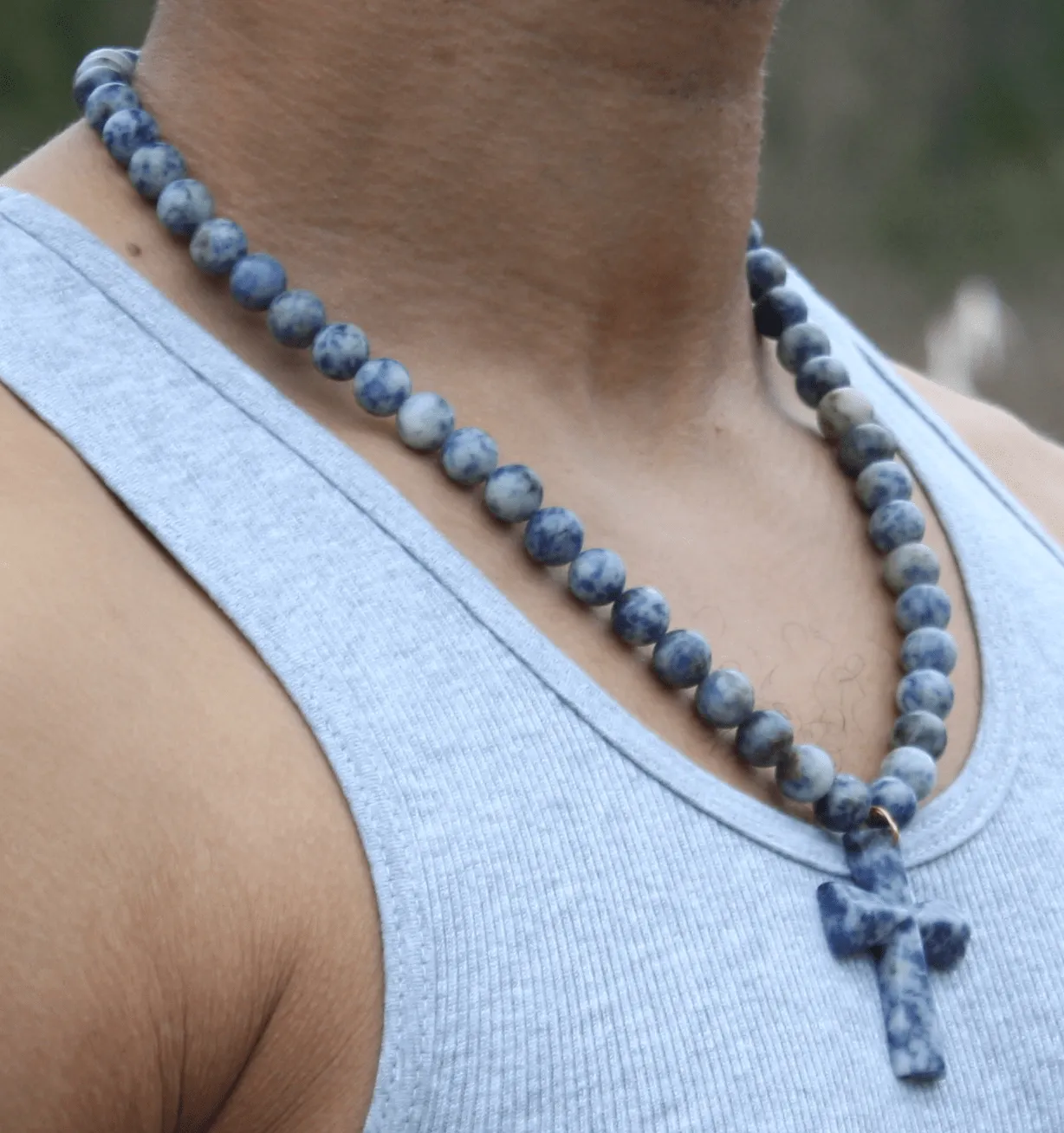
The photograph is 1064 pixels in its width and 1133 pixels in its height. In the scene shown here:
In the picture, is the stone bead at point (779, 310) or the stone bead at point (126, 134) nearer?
the stone bead at point (126, 134)

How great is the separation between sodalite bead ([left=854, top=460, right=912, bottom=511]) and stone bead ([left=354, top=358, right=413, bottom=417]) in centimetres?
28

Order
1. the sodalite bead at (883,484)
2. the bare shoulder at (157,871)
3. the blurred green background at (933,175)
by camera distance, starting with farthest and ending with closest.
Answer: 1. the blurred green background at (933,175)
2. the sodalite bead at (883,484)
3. the bare shoulder at (157,871)

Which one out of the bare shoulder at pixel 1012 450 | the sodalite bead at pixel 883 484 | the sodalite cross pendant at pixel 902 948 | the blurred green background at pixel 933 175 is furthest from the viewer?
the blurred green background at pixel 933 175

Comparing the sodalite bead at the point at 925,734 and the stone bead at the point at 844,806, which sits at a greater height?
the sodalite bead at the point at 925,734

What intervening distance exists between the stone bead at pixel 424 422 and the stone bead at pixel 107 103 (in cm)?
20

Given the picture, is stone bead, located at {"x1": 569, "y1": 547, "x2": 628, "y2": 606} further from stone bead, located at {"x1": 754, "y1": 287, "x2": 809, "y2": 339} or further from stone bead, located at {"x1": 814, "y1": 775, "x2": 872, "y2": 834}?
stone bead, located at {"x1": 754, "y1": 287, "x2": 809, "y2": 339}

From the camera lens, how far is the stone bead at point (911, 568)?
2.48 feet

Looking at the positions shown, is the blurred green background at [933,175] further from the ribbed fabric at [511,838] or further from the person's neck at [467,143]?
the ribbed fabric at [511,838]

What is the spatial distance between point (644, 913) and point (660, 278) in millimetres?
347

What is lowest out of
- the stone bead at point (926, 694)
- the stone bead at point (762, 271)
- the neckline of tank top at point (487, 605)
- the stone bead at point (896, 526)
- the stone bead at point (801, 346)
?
the neckline of tank top at point (487, 605)

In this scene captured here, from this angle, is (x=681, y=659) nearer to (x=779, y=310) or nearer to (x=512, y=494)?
(x=512, y=494)

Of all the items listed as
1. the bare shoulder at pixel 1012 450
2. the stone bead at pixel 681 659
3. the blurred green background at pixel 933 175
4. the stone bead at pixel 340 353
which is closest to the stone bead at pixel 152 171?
the stone bead at pixel 340 353

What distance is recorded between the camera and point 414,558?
1.95 ft

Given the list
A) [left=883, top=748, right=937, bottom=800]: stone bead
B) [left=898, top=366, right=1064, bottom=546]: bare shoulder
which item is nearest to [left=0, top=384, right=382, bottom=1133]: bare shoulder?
[left=883, top=748, right=937, bottom=800]: stone bead
